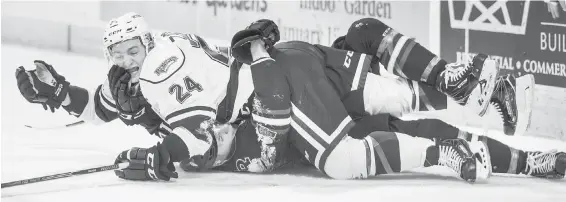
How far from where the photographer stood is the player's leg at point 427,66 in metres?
3.07

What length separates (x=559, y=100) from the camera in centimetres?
399

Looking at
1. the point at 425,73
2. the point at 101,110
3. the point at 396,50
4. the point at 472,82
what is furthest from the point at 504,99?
the point at 101,110

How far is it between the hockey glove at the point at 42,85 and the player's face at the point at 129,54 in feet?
0.99

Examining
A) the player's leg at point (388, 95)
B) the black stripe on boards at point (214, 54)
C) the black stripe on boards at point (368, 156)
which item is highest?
the black stripe on boards at point (214, 54)

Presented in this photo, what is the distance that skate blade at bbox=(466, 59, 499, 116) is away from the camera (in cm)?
308

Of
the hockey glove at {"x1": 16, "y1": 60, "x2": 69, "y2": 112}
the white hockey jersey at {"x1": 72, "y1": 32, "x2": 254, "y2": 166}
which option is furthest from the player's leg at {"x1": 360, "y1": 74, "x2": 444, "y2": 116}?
the hockey glove at {"x1": 16, "y1": 60, "x2": 69, "y2": 112}

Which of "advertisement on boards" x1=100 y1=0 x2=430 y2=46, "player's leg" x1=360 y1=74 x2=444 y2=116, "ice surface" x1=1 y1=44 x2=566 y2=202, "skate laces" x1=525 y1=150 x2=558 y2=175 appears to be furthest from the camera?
"advertisement on boards" x1=100 y1=0 x2=430 y2=46

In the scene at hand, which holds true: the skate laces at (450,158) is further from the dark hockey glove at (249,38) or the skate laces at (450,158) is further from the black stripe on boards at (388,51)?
the dark hockey glove at (249,38)

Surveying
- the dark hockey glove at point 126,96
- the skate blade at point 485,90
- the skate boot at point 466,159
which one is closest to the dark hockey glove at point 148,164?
the dark hockey glove at point 126,96

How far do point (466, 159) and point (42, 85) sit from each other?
1.39m

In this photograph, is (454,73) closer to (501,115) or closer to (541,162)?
(501,115)

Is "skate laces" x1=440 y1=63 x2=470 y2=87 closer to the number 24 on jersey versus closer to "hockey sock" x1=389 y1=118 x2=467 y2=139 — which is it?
"hockey sock" x1=389 y1=118 x2=467 y2=139

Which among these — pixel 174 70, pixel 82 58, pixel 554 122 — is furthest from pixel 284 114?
pixel 82 58

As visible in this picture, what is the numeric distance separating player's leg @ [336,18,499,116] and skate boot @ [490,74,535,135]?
82mm
